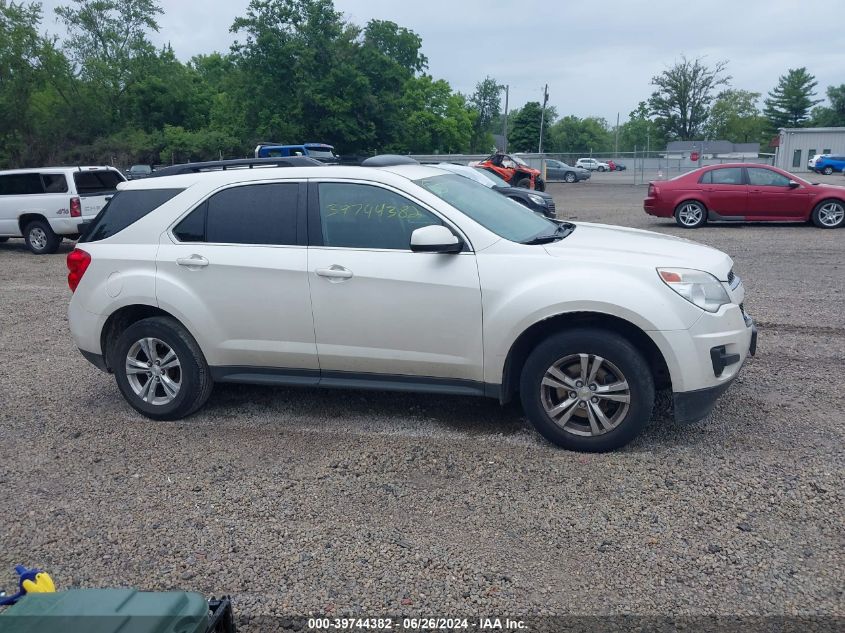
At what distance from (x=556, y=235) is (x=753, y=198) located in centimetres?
1280

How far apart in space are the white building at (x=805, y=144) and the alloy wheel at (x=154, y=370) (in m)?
53.4

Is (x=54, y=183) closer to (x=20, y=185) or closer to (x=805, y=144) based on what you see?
(x=20, y=185)

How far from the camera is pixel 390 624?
306 cm

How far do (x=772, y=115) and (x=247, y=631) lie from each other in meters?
104

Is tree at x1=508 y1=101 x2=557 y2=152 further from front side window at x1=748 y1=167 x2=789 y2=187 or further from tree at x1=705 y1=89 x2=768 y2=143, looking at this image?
front side window at x1=748 y1=167 x2=789 y2=187

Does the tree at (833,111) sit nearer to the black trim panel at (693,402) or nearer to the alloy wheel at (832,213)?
the alloy wheel at (832,213)

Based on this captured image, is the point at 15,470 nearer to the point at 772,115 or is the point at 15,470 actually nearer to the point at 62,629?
the point at 62,629

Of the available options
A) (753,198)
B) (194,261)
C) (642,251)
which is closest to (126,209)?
(194,261)

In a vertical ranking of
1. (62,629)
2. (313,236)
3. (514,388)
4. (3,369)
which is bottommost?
(3,369)

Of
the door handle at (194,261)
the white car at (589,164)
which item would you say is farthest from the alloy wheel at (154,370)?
the white car at (589,164)

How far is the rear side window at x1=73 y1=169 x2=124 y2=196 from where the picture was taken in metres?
15.3

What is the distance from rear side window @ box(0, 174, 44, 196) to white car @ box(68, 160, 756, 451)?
37.3 ft

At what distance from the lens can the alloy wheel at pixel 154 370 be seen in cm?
532

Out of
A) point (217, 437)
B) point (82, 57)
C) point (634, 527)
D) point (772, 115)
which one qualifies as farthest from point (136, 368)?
point (772, 115)
